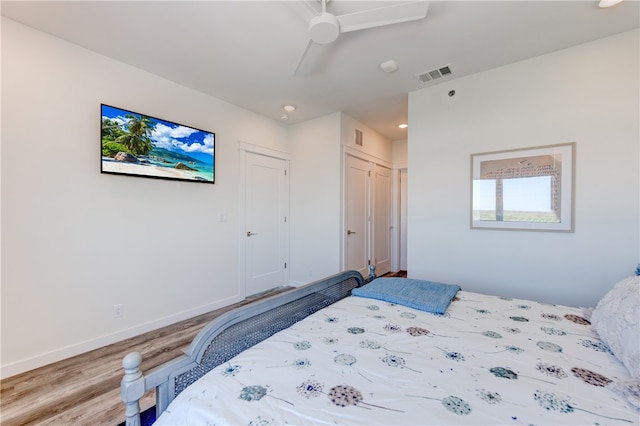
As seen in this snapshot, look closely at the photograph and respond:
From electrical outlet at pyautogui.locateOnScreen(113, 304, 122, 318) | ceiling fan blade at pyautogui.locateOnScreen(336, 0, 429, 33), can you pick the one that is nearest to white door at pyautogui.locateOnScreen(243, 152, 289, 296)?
electrical outlet at pyautogui.locateOnScreen(113, 304, 122, 318)

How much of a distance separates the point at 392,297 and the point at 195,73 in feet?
9.55

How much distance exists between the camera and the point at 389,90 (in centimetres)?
320

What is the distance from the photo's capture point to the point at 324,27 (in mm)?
1673

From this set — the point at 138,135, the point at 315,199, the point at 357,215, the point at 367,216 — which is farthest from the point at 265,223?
the point at 138,135

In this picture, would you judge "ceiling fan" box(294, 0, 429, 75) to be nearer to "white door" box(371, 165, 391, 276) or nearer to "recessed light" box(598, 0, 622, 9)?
"recessed light" box(598, 0, 622, 9)

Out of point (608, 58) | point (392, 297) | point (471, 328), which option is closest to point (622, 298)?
point (471, 328)

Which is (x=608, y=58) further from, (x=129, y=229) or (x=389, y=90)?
(x=129, y=229)

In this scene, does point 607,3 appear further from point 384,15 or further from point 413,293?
point 413,293

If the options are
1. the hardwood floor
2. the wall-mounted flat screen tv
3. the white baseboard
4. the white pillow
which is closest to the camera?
the white pillow

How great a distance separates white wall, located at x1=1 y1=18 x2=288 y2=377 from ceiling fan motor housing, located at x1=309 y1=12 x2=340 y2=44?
2.07m

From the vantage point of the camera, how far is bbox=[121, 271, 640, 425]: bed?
0.84 meters

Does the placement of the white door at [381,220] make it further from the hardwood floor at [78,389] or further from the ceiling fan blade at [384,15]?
the hardwood floor at [78,389]

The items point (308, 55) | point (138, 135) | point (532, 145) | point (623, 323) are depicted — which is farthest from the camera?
point (138, 135)

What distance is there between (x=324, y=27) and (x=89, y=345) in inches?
127
